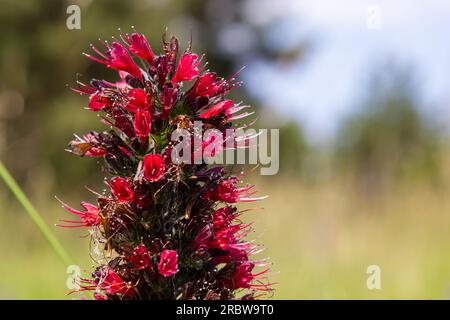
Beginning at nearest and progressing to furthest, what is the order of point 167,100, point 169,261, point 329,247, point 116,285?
point 169,261
point 116,285
point 167,100
point 329,247

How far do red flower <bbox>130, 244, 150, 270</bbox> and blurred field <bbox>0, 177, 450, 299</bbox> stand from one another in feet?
10.5

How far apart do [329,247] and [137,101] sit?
141 inches

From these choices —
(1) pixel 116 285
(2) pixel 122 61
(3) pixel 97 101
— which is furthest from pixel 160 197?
(2) pixel 122 61

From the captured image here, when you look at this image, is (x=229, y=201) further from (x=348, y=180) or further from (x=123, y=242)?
(x=348, y=180)

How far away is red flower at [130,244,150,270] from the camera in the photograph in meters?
2.40

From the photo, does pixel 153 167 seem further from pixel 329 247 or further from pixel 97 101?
pixel 329 247

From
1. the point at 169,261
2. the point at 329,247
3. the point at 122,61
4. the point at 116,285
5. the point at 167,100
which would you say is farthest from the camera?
the point at 329,247

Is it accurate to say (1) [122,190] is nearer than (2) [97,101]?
Yes

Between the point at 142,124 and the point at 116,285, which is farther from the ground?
the point at 142,124

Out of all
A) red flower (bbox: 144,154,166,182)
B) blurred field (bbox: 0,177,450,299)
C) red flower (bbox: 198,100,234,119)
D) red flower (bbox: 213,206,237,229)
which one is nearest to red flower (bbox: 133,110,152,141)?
red flower (bbox: 144,154,166,182)

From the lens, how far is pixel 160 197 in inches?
98.7

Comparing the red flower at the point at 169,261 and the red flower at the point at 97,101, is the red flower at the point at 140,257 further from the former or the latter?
the red flower at the point at 97,101

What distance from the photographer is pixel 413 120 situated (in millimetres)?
23891
